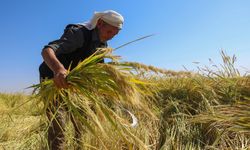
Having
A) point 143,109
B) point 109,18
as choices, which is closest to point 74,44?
point 109,18

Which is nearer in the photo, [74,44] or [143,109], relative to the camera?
[143,109]

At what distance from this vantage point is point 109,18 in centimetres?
272

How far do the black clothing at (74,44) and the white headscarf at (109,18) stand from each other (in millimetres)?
55

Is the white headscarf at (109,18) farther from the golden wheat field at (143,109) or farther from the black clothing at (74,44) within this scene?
the golden wheat field at (143,109)

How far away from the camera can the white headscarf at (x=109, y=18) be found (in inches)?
107

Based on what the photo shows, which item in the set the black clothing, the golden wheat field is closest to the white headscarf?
the black clothing

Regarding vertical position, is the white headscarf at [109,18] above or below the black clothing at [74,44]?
above

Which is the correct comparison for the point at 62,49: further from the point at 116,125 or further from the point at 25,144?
the point at 25,144

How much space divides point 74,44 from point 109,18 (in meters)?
0.32

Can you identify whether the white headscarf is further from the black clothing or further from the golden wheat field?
the golden wheat field

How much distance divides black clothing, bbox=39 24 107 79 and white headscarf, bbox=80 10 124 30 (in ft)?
0.18

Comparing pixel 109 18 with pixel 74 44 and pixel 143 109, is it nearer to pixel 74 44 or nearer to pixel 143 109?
pixel 74 44

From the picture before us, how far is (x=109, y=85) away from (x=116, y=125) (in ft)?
0.81

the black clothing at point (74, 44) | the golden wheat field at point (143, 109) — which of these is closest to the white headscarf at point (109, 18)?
the black clothing at point (74, 44)
